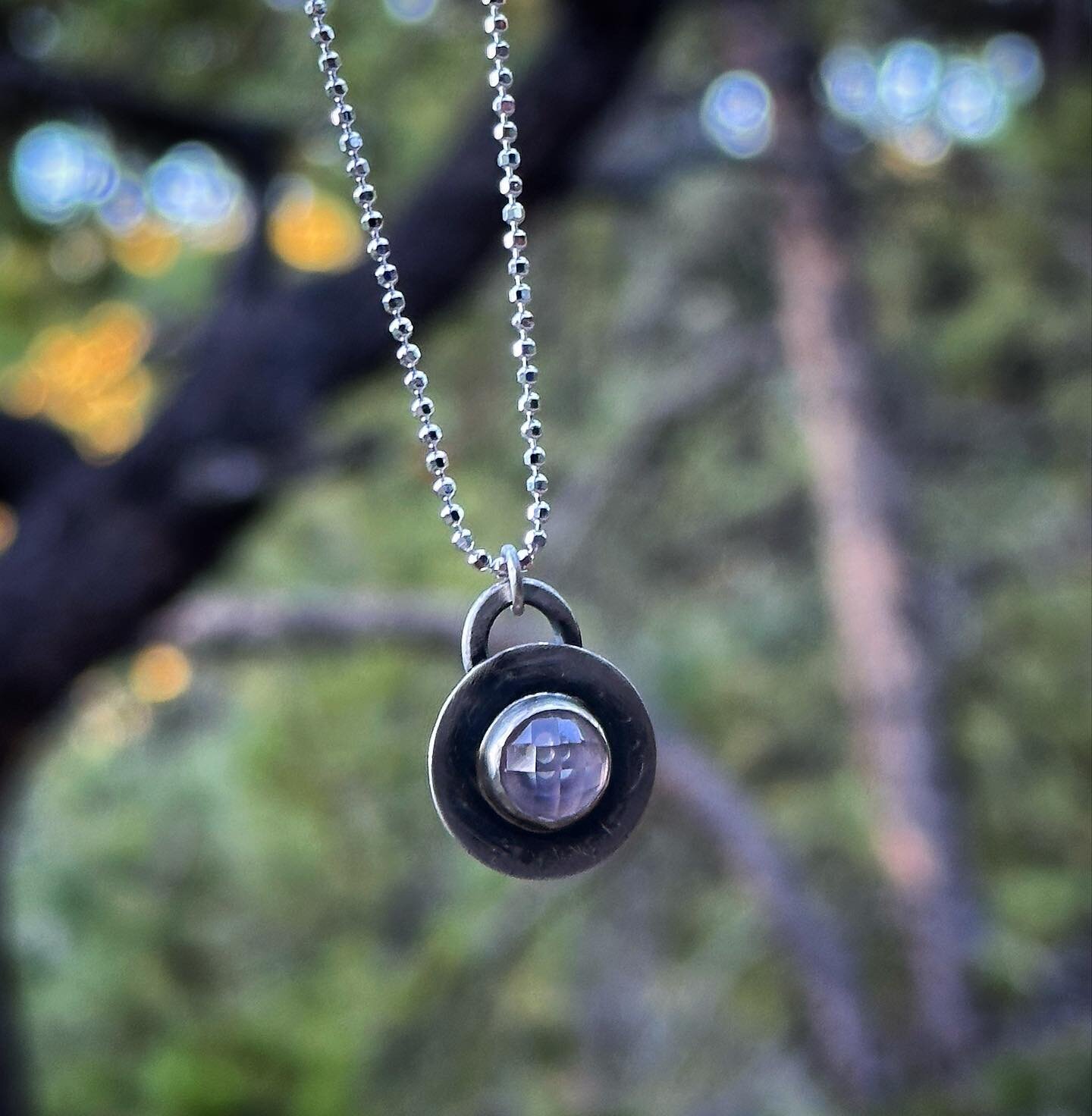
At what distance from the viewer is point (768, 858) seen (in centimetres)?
439

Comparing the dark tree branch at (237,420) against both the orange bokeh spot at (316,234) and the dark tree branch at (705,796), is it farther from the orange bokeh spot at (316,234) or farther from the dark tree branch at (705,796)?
the orange bokeh spot at (316,234)

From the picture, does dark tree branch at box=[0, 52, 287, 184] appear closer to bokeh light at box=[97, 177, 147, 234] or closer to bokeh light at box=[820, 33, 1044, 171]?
bokeh light at box=[97, 177, 147, 234]

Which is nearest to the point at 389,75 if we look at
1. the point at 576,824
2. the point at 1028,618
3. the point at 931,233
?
the point at 931,233

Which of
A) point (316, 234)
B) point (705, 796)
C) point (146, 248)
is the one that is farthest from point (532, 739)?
point (316, 234)

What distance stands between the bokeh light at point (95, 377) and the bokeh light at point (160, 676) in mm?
940

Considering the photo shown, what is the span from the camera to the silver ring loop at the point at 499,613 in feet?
3.83

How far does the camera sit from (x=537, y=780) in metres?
1.07

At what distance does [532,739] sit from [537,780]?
3cm

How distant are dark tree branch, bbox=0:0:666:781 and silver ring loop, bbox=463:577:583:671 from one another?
222cm

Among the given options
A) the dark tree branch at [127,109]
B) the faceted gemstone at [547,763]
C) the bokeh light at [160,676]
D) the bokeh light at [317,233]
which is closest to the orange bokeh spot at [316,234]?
the bokeh light at [317,233]

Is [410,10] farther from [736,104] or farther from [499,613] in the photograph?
[499,613]

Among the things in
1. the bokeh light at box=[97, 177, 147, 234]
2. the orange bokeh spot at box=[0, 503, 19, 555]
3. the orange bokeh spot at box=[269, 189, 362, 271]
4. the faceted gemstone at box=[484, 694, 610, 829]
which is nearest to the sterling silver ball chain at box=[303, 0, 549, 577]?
the faceted gemstone at box=[484, 694, 610, 829]

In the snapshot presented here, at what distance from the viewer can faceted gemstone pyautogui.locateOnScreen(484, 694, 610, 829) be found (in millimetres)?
1068

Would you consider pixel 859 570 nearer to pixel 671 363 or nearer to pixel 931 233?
pixel 931 233
